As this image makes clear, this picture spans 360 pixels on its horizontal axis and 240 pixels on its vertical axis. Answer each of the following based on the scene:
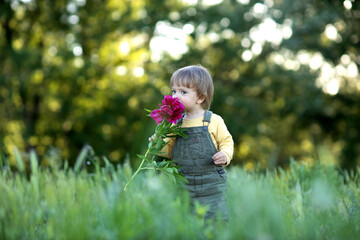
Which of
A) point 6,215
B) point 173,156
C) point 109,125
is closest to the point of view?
point 6,215

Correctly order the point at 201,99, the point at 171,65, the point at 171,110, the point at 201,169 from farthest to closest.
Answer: the point at 171,65
the point at 201,99
the point at 201,169
the point at 171,110

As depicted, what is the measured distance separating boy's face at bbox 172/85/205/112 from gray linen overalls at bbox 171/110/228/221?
0.19 metres

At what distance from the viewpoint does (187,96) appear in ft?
9.06

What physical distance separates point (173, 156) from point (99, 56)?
1438cm

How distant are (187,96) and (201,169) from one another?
1.67 feet

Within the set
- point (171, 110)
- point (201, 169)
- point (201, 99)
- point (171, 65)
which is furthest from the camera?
point (171, 65)

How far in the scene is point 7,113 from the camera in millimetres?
13930

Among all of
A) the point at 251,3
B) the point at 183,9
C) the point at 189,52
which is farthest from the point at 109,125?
the point at 251,3

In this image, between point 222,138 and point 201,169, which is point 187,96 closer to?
point 222,138

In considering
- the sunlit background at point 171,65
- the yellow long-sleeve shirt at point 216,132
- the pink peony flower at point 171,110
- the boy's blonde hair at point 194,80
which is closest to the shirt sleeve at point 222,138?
the yellow long-sleeve shirt at point 216,132

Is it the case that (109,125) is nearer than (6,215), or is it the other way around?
(6,215)

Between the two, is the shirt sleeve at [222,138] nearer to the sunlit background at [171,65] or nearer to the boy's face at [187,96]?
the boy's face at [187,96]

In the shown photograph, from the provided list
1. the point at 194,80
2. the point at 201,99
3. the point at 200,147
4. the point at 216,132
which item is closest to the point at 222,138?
the point at 216,132

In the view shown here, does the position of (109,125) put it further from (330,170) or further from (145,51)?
(330,170)
